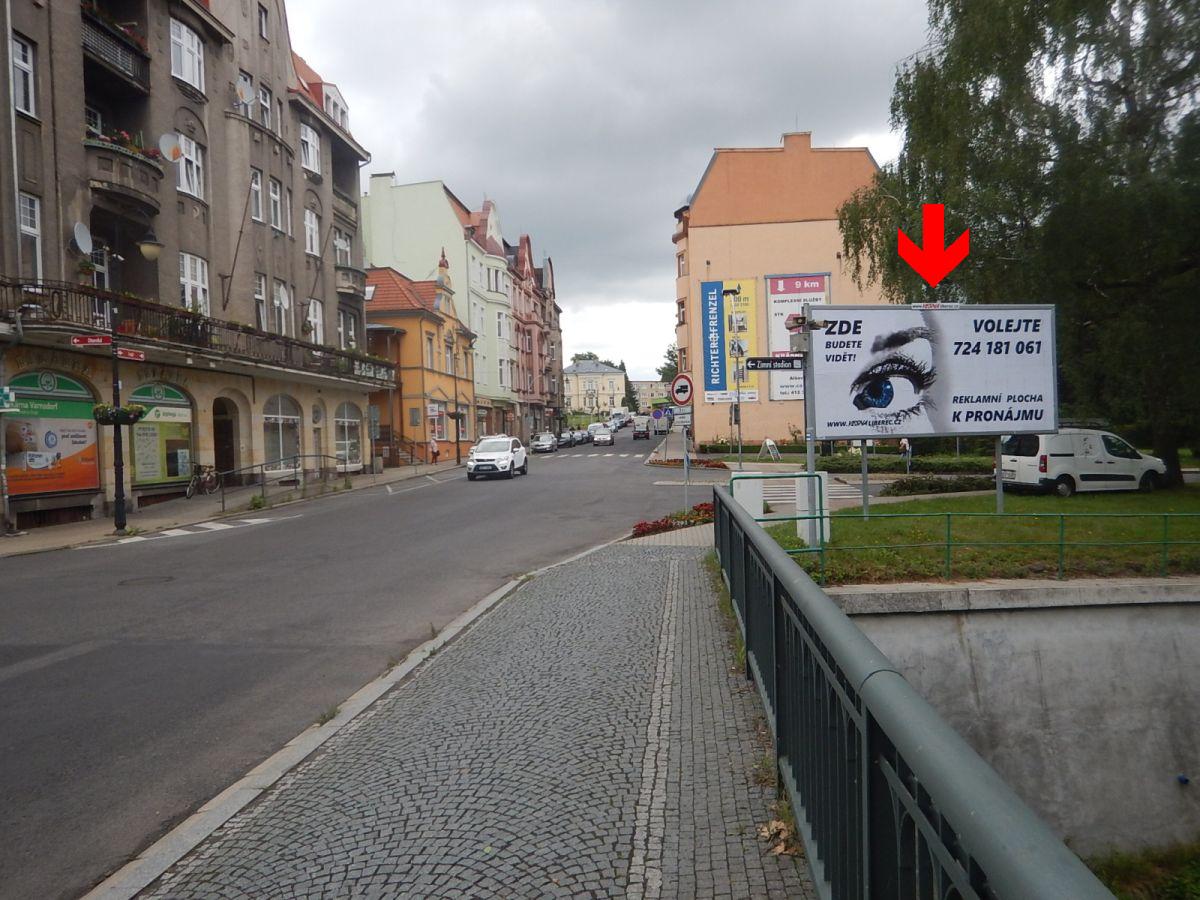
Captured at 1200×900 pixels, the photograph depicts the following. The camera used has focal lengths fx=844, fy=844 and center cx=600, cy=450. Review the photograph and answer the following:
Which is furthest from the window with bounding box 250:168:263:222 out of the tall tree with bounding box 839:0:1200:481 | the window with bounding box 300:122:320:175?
the tall tree with bounding box 839:0:1200:481

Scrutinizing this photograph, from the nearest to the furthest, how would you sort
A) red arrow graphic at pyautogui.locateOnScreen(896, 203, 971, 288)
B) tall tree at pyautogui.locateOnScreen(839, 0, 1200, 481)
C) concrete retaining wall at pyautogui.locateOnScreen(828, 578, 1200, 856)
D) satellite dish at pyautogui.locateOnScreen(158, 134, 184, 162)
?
concrete retaining wall at pyautogui.locateOnScreen(828, 578, 1200, 856), tall tree at pyautogui.locateOnScreen(839, 0, 1200, 481), red arrow graphic at pyautogui.locateOnScreen(896, 203, 971, 288), satellite dish at pyautogui.locateOnScreen(158, 134, 184, 162)

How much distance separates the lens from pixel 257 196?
29953mm

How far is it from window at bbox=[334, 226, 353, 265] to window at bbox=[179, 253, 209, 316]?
36.3 feet

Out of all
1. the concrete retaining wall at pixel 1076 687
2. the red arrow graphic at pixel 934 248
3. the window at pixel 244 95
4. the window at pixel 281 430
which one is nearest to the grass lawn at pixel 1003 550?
the concrete retaining wall at pixel 1076 687

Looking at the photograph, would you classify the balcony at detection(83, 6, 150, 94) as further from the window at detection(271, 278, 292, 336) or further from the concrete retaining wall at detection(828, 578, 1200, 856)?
the concrete retaining wall at detection(828, 578, 1200, 856)

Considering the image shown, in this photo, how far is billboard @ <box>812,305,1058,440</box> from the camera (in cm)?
1311

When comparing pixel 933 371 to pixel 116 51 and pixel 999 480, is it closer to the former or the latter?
pixel 999 480

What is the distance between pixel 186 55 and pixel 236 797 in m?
27.7

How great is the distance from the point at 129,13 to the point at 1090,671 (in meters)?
28.1

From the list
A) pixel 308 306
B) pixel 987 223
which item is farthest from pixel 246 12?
pixel 987 223

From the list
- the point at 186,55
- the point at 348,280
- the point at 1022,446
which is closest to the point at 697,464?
the point at 348,280

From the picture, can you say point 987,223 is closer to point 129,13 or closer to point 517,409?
point 129,13

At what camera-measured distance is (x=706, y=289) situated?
145ft

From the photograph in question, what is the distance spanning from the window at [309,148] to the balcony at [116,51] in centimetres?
1022
